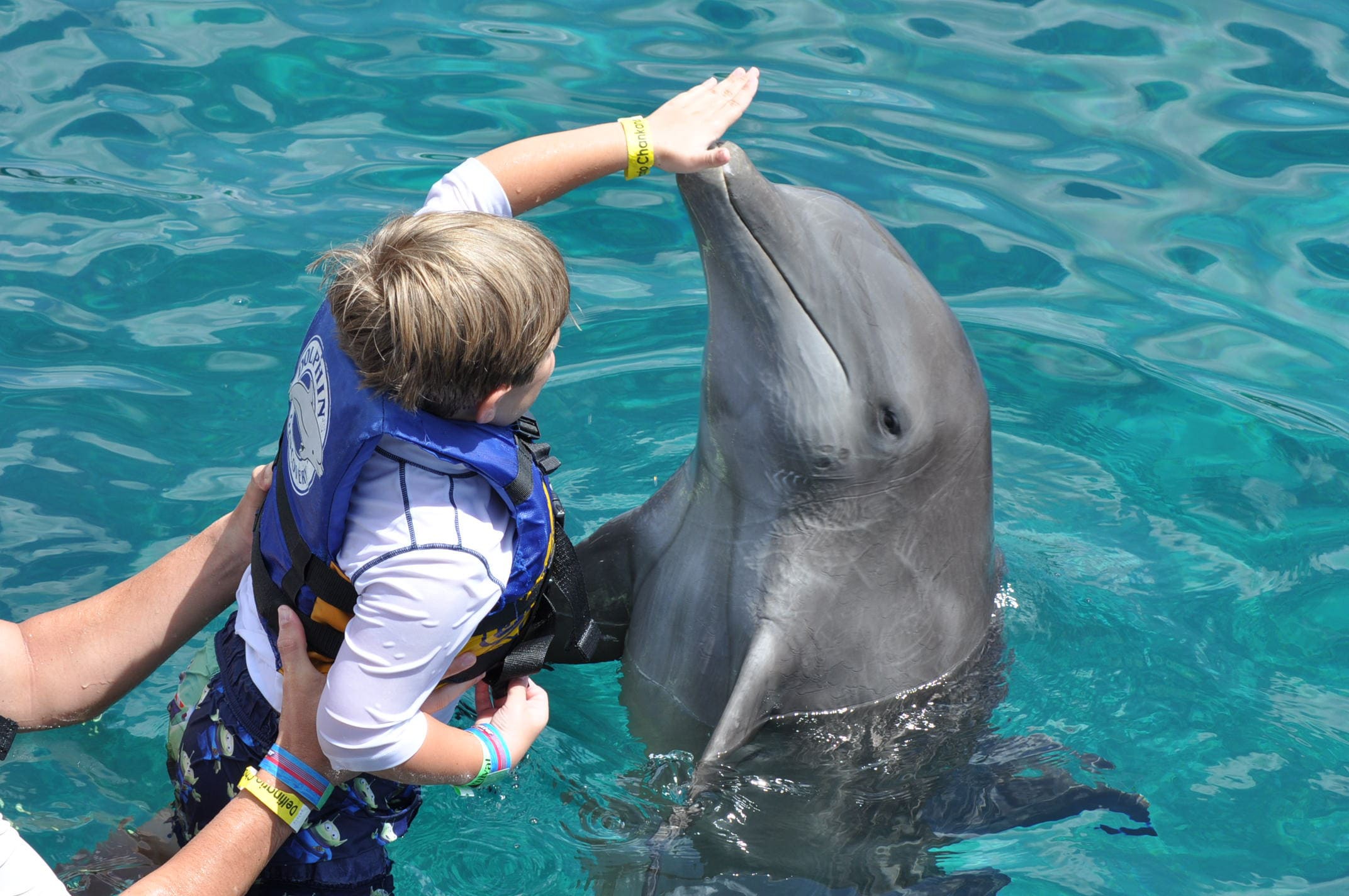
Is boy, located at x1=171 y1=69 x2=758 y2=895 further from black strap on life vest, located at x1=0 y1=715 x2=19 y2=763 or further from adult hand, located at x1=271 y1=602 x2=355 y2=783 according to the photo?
black strap on life vest, located at x1=0 y1=715 x2=19 y2=763

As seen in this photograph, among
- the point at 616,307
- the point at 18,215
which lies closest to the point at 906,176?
the point at 616,307

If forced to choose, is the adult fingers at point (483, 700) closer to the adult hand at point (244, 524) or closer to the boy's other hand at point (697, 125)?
the adult hand at point (244, 524)

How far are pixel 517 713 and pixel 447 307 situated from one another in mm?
1382

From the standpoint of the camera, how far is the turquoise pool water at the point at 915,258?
5.20m

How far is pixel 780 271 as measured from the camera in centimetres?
434

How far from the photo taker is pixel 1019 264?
8.51 m

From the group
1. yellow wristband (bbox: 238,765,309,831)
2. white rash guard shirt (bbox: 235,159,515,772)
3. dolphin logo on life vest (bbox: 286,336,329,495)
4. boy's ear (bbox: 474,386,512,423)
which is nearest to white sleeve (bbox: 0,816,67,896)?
yellow wristband (bbox: 238,765,309,831)

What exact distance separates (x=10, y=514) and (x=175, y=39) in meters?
4.96

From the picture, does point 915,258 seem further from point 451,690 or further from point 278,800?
point 278,800

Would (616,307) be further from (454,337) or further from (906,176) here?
(454,337)

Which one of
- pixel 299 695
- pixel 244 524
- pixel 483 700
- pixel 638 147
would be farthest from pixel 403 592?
pixel 638 147

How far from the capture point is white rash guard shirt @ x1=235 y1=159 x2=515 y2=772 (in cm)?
336

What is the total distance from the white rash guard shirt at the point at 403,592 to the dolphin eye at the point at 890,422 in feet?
4.88

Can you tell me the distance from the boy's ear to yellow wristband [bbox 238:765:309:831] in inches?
46.1
